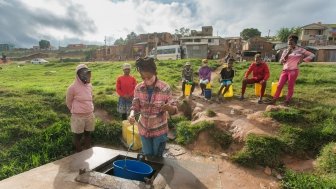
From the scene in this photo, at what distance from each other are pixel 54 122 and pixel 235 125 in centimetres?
490

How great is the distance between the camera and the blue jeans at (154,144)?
340 centimetres

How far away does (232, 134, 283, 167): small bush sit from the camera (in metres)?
5.54

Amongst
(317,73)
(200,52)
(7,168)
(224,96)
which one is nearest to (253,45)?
(200,52)

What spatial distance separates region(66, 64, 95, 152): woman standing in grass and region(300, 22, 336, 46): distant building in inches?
1866

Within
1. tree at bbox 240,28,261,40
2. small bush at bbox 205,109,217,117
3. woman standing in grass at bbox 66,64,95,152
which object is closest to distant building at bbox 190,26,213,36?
tree at bbox 240,28,261,40

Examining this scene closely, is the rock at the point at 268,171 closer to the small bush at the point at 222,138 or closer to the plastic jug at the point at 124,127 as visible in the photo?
the small bush at the point at 222,138

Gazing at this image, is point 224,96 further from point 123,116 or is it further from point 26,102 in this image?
point 26,102

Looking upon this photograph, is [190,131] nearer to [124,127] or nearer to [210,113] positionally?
[210,113]

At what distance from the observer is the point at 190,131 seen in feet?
22.3

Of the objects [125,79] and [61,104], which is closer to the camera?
[125,79]

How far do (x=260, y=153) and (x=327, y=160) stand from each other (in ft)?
4.17

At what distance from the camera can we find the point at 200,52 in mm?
34312

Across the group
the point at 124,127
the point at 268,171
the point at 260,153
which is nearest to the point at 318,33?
the point at 260,153

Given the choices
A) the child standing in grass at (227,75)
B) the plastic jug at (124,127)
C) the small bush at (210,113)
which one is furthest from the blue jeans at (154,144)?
the child standing in grass at (227,75)
